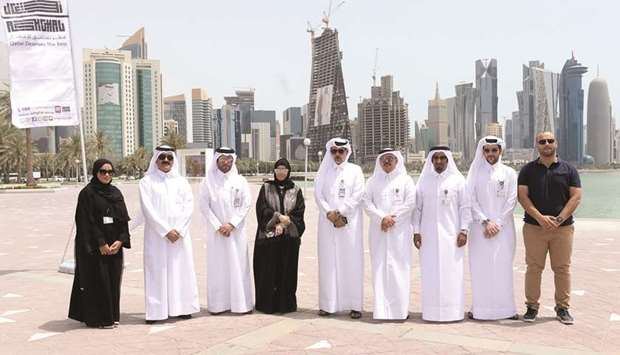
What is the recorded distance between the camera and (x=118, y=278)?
5523 millimetres

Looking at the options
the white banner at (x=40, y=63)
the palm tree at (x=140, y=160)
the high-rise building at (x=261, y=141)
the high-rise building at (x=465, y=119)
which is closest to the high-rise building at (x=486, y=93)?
the high-rise building at (x=465, y=119)

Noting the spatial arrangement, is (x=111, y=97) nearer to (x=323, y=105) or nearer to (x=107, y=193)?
(x=323, y=105)

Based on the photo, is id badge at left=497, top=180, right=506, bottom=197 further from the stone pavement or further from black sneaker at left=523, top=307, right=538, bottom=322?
the stone pavement

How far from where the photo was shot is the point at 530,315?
17.6ft

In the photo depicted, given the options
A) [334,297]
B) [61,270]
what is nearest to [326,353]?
[334,297]

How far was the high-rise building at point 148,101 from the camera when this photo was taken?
462ft

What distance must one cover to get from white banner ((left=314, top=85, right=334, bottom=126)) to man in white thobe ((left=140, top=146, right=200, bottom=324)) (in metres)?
62.7

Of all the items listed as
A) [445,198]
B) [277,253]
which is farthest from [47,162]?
[445,198]

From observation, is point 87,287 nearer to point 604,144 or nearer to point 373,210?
point 373,210

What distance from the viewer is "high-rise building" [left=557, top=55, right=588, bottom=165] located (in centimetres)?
13712

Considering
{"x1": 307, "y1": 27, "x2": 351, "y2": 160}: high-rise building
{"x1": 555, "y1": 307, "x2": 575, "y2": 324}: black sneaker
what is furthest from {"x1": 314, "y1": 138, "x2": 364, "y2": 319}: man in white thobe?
{"x1": 307, "y1": 27, "x2": 351, "y2": 160}: high-rise building

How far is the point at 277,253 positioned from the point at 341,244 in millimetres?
678

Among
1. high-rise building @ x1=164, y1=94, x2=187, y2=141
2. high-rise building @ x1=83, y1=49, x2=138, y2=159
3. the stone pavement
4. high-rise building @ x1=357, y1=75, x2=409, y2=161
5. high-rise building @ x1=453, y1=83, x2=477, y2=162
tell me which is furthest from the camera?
high-rise building @ x1=164, y1=94, x2=187, y2=141

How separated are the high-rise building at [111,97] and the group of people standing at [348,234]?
121897 mm
